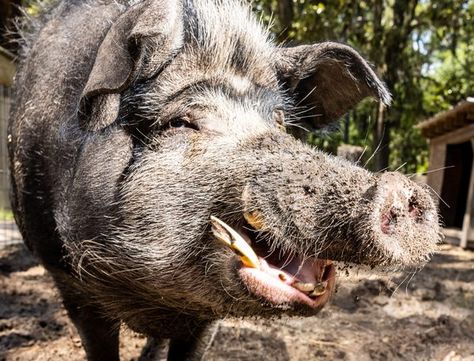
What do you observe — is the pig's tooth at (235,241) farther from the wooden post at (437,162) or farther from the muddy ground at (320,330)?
the wooden post at (437,162)

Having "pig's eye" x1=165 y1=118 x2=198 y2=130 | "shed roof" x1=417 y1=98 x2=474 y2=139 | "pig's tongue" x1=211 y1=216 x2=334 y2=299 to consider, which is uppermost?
"shed roof" x1=417 y1=98 x2=474 y2=139

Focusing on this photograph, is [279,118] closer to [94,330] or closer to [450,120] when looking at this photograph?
[94,330]

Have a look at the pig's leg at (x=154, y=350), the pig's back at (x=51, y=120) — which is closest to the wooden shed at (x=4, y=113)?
the pig's back at (x=51, y=120)

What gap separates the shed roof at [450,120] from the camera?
29.3 feet

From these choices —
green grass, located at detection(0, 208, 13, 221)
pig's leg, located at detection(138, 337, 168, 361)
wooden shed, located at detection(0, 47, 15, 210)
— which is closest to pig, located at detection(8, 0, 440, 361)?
pig's leg, located at detection(138, 337, 168, 361)

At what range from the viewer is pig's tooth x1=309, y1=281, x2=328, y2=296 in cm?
194

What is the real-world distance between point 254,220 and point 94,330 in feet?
5.24

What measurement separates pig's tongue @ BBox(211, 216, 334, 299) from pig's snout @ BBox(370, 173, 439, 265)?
0.94 feet

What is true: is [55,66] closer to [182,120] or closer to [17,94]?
[17,94]

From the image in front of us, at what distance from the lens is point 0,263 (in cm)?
582

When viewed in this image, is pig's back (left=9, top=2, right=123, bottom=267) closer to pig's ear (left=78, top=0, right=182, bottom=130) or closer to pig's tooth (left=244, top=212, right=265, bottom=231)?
pig's ear (left=78, top=0, right=182, bottom=130)

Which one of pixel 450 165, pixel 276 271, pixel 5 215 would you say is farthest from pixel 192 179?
pixel 450 165

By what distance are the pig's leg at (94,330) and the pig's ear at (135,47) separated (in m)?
1.14

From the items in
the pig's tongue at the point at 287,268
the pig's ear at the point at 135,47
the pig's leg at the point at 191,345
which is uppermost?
the pig's ear at the point at 135,47
